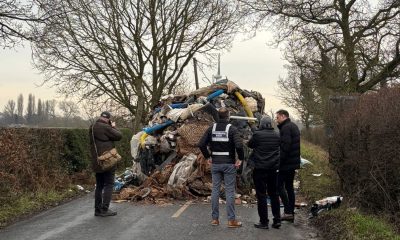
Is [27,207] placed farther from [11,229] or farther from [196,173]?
[196,173]

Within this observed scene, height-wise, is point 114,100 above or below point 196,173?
above

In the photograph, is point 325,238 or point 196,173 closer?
point 325,238

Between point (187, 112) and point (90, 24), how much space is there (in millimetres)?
16292

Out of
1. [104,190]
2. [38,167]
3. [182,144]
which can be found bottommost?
[104,190]

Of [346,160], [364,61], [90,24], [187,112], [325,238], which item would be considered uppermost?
[90,24]

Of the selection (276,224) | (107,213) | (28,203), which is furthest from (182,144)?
(276,224)

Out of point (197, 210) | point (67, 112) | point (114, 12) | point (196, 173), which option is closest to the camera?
point (197, 210)

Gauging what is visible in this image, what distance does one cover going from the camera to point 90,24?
1181 inches

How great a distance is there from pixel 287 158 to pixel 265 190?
814 mm

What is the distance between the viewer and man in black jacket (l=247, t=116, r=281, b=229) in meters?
9.45

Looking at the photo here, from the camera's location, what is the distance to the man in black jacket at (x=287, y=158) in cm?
992

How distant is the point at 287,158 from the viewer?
994 centimetres

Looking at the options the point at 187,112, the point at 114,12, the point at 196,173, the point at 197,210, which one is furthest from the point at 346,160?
the point at 114,12

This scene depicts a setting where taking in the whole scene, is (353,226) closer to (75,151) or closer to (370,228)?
(370,228)
